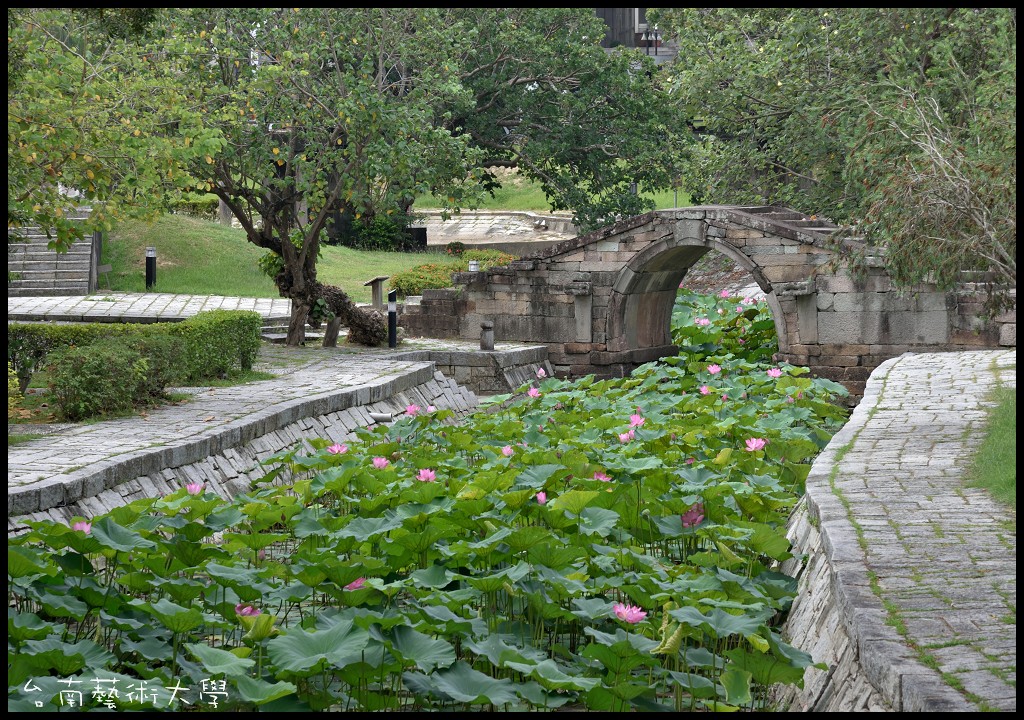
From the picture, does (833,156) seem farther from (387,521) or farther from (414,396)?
(387,521)

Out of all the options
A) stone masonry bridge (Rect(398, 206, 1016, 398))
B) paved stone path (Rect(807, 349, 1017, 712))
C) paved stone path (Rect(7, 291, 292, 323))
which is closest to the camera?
paved stone path (Rect(807, 349, 1017, 712))

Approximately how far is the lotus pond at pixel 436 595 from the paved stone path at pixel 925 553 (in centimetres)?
42

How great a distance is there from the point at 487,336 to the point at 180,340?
7450 millimetres

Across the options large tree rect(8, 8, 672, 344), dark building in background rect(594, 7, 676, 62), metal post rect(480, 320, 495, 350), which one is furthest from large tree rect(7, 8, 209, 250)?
dark building in background rect(594, 7, 676, 62)

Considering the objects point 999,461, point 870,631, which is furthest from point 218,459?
point 870,631

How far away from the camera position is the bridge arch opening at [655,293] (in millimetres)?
20391

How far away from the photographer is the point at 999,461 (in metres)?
7.38

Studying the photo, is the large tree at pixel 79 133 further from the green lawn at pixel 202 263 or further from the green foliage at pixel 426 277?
the green foliage at pixel 426 277

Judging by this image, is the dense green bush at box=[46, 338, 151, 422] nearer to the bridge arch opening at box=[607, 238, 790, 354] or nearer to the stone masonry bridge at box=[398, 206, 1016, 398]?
the stone masonry bridge at box=[398, 206, 1016, 398]

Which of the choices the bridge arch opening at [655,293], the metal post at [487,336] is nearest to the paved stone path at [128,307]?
the metal post at [487,336]

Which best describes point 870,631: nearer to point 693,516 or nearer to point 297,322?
point 693,516

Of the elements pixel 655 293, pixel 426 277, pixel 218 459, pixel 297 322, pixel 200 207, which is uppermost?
pixel 200 207

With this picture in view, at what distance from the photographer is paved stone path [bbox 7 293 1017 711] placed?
170 inches

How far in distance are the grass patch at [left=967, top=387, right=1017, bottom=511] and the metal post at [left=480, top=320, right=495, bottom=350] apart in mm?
11809
